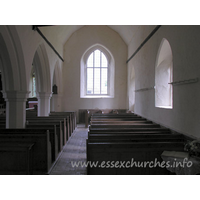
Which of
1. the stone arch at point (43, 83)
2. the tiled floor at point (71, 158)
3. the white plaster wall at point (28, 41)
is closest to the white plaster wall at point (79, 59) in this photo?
the stone arch at point (43, 83)

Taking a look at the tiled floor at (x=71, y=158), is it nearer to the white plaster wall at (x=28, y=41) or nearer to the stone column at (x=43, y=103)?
the stone column at (x=43, y=103)

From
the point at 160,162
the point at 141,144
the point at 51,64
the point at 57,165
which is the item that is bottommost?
the point at 57,165

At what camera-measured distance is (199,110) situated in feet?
13.0

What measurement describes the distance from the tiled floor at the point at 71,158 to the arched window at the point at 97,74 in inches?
226

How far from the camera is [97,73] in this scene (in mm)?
13422

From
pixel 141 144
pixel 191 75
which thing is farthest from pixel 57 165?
pixel 191 75

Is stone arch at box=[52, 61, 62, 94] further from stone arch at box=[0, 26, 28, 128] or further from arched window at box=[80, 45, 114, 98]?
stone arch at box=[0, 26, 28, 128]

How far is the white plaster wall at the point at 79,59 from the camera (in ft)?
41.6

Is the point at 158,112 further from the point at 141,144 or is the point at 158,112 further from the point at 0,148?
the point at 0,148

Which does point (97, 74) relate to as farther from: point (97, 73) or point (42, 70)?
point (42, 70)

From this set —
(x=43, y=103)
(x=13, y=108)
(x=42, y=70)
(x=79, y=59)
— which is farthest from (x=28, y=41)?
(x=79, y=59)

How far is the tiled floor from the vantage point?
15.0 feet

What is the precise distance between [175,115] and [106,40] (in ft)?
29.5

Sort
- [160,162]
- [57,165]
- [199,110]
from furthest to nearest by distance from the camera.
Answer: [57,165] → [199,110] → [160,162]
